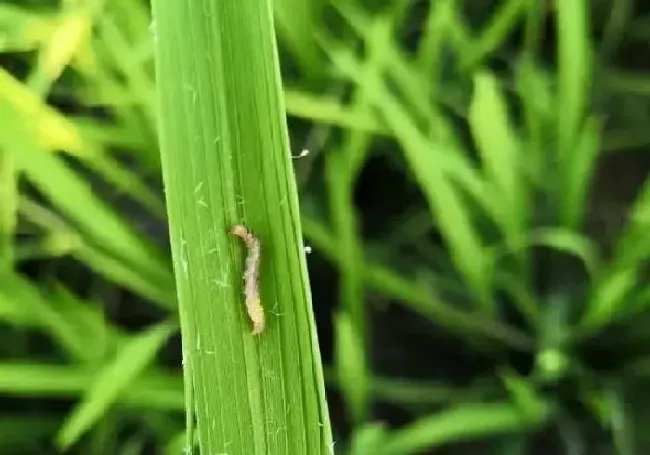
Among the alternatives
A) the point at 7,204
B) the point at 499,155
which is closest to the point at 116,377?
the point at 7,204

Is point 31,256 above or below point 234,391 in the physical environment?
above

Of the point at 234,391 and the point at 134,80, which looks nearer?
the point at 234,391

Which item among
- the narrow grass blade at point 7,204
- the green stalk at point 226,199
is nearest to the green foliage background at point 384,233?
the narrow grass blade at point 7,204

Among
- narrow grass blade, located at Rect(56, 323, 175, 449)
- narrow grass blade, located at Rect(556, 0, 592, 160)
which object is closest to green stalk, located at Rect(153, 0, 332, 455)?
narrow grass blade, located at Rect(56, 323, 175, 449)

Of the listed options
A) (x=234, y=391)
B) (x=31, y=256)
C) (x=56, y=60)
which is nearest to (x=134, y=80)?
(x=56, y=60)

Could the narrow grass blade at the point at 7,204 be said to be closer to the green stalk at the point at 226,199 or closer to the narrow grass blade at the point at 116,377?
the narrow grass blade at the point at 116,377

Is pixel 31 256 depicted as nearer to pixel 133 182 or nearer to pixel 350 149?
pixel 133 182
